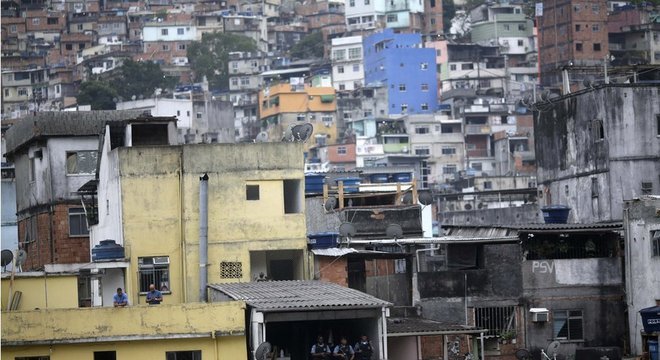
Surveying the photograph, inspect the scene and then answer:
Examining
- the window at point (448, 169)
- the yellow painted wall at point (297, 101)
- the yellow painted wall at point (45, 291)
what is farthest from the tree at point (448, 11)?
the yellow painted wall at point (45, 291)

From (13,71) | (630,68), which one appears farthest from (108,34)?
(630,68)

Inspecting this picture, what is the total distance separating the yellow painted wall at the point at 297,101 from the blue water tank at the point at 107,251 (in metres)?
90.2

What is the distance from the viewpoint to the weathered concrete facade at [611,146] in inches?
1961

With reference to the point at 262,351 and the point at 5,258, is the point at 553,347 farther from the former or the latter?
the point at 5,258

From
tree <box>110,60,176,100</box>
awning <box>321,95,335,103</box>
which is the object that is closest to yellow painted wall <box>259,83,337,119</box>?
awning <box>321,95,335,103</box>

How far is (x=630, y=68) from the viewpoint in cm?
5300

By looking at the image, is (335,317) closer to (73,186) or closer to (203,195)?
(203,195)

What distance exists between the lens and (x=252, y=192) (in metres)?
37.9

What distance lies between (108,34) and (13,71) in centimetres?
1566

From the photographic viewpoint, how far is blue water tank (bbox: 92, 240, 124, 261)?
120 feet

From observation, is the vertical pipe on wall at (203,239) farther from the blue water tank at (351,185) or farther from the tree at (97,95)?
the tree at (97,95)

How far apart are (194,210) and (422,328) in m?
6.25

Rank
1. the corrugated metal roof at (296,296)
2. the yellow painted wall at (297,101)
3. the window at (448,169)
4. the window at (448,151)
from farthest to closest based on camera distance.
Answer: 1. the yellow painted wall at (297,101)
2. the window at (448,151)
3. the window at (448,169)
4. the corrugated metal roof at (296,296)

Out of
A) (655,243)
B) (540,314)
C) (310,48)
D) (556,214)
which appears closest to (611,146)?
(556,214)
